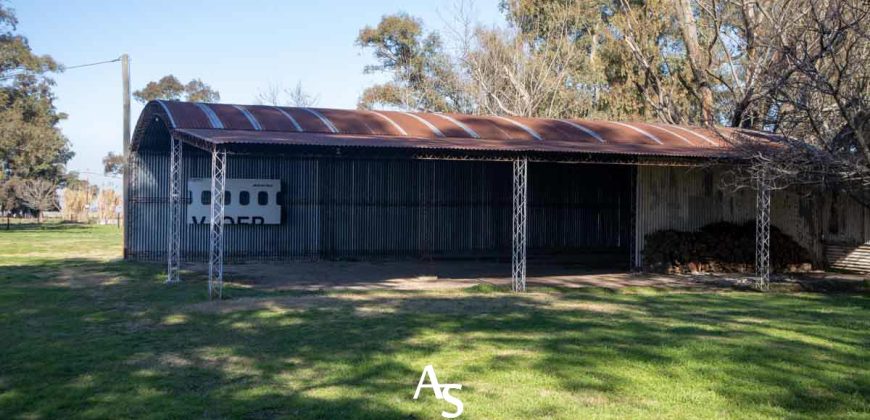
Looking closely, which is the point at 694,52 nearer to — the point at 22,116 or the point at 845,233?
the point at 845,233

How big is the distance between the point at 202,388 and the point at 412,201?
16.8 m

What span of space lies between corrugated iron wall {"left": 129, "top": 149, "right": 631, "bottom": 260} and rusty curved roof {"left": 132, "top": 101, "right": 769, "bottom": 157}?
1.62 metres

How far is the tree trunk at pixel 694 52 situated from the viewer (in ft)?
97.1

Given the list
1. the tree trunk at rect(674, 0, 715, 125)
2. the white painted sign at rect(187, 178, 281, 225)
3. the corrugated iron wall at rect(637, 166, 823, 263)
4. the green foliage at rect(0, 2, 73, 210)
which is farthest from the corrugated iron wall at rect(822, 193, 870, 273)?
the green foliage at rect(0, 2, 73, 210)

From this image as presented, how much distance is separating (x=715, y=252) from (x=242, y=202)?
1245 centimetres

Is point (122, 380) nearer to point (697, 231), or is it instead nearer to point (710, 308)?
point (710, 308)

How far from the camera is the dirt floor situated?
1634 centimetres

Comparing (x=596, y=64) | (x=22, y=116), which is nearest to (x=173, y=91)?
(x=22, y=116)

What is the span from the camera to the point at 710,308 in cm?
1316

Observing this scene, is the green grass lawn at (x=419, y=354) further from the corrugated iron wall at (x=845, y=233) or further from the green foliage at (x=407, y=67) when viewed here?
the green foliage at (x=407, y=67)

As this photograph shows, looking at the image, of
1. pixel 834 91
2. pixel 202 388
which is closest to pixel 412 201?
pixel 834 91

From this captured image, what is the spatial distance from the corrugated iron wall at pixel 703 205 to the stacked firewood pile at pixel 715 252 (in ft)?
1.09

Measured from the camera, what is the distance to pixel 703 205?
67.6 feet

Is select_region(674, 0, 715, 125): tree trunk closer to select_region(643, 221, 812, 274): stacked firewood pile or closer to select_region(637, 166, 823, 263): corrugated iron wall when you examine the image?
select_region(637, 166, 823, 263): corrugated iron wall
